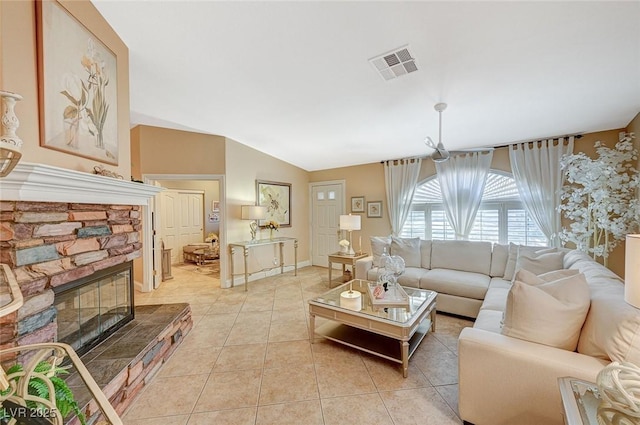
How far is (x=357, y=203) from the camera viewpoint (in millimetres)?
5520

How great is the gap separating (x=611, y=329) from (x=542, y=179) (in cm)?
325

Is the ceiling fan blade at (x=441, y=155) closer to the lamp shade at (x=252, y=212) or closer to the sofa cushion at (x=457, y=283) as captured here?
the sofa cushion at (x=457, y=283)

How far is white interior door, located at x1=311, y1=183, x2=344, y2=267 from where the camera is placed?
582 centimetres

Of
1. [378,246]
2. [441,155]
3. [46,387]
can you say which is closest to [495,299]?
[441,155]

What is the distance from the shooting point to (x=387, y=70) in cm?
235

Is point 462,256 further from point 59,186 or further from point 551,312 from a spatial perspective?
point 59,186

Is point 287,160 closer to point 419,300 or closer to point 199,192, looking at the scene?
point 199,192

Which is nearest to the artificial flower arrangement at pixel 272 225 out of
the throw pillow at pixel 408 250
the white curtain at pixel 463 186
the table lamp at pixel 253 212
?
the table lamp at pixel 253 212

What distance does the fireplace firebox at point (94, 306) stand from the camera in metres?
1.78

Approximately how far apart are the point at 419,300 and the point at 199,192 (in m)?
6.43

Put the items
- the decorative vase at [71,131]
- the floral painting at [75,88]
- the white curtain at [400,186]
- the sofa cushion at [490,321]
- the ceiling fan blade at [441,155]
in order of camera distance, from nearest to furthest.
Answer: the floral painting at [75,88], the decorative vase at [71,131], the sofa cushion at [490,321], the ceiling fan blade at [441,155], the white curtain at [400,186]

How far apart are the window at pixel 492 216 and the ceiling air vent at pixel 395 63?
2.73 m

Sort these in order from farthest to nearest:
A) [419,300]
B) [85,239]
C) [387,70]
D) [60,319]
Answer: [419,300] → [387,70] → [85,239] → [60,319]

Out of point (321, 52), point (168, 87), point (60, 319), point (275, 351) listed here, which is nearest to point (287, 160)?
point (168, 87)
